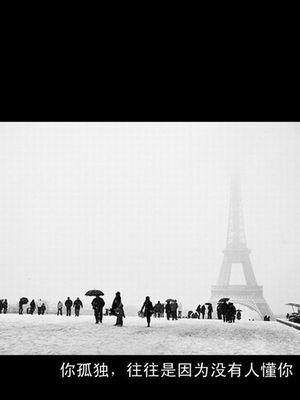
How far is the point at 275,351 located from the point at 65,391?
18.9 feet

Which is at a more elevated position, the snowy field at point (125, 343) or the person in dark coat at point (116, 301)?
the person in dark coat at point (116, 301)

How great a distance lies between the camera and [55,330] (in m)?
16.5

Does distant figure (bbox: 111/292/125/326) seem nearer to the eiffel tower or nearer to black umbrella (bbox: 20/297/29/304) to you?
black umbrella (bbox: 20/297/29/304)

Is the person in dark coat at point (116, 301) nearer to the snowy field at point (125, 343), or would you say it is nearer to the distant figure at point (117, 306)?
the distant figure at point (117, 306)

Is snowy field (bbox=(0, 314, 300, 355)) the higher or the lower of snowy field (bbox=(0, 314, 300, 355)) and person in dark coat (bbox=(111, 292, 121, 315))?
the lower

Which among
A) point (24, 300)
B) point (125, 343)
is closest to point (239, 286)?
point (24, 300)

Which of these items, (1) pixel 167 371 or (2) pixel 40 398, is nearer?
(2) pixel 40 398

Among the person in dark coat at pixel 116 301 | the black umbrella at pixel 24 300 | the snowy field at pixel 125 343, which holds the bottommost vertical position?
the snowy field at pixel 125 343

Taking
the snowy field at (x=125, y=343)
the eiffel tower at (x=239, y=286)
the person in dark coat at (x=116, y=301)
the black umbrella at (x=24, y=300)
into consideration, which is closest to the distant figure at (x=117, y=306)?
the person in dark coat at (x=116, y=301)

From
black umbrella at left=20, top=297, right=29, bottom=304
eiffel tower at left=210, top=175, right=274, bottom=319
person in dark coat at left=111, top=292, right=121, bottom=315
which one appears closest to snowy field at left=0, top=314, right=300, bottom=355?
person in dark coat at left=111, top=292, right=121, bottom=315

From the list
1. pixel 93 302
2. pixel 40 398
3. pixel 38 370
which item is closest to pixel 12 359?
pixel 38 370

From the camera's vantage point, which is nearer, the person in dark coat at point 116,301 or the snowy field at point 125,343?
the snowy field at point 125,343
